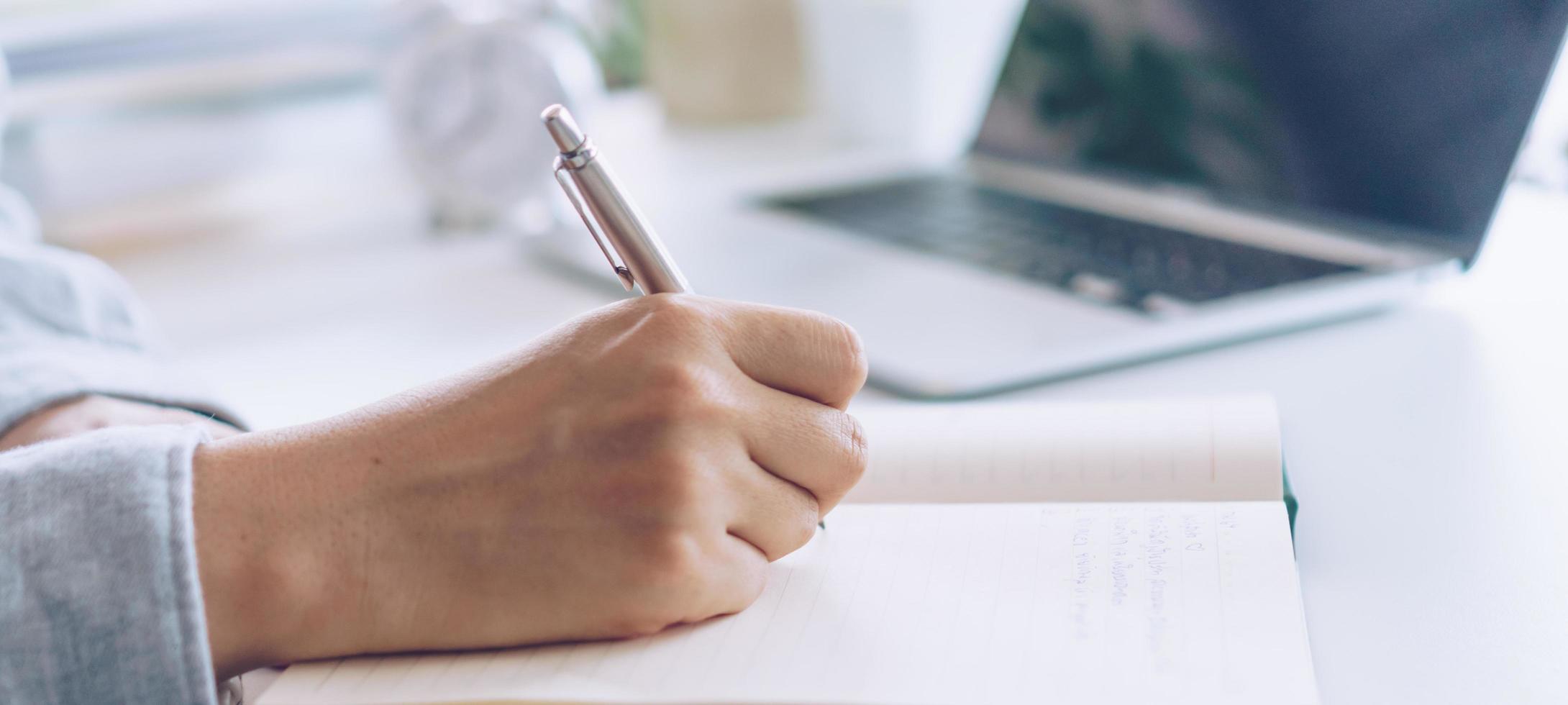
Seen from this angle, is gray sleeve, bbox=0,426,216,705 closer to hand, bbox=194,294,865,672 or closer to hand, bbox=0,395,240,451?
hand, bbox=194,294,865,672

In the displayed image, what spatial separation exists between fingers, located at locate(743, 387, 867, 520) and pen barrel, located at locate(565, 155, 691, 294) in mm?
59

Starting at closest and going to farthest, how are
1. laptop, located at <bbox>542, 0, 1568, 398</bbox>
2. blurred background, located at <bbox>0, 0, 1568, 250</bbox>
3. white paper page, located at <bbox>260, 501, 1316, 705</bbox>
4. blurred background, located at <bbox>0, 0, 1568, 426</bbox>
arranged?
white paper page, located at <bbox>260, 501, 1316, 705</bbox> < laptop, located at <bbox>542, 0, 1568, 398</bbox> < blurred background, located at <bbox>0, 0, 1568, 426</bbox> < blurred background, located at <bbox>0, 0, 1568, 250</bbox>

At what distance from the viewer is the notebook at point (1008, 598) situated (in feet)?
1.15

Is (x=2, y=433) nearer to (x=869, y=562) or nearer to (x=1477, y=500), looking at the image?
(x=869, y=562)

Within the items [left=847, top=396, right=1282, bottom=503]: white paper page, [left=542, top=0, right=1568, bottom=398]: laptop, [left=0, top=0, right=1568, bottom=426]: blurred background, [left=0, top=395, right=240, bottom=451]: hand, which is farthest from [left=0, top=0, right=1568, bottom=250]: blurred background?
[left=847, top=396, right=1282, bottom=503]: white paper page

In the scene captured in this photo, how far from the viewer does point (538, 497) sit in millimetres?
390

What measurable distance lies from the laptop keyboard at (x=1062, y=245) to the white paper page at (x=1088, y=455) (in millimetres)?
210

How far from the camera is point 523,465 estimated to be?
1.29ft

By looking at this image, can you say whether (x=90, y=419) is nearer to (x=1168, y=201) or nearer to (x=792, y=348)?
(x=792, y=348)

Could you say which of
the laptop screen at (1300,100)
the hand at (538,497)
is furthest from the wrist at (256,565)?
the laptop screen at (1300,100)

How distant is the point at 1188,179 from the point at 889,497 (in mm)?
537

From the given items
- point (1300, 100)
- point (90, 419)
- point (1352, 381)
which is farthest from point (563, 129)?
point (1300, 100)

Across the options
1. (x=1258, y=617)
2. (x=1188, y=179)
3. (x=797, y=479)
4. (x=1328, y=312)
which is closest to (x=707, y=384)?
(x=797, y=479)

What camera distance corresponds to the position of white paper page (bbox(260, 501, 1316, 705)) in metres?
0.35
